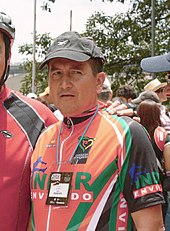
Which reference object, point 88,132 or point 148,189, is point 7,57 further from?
point 148,189

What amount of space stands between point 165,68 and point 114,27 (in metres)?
14.6

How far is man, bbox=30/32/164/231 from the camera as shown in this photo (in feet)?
7.07

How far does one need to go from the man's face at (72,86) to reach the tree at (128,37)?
48.1 ft

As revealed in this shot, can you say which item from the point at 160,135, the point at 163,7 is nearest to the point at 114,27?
the point at 163,7

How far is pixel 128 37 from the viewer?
17594mm

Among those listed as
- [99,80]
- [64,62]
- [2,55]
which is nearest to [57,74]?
[64,62]

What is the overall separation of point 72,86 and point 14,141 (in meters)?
0.44

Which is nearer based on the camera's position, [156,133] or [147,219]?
[147,219]

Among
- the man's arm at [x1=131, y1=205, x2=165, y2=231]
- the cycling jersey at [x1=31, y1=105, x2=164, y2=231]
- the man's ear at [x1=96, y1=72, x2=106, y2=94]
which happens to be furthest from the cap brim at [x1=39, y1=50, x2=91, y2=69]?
the man's arm at [x1=131, y1=205, x2=165, y2=231]

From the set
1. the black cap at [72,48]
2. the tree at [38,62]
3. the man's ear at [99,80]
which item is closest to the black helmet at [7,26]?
the black cap at [72,48]

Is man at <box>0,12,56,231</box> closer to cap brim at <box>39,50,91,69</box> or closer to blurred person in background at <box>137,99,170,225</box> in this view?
cap brim at <box>39,50,91,69</box>

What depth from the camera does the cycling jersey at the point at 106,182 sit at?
84.8 inches

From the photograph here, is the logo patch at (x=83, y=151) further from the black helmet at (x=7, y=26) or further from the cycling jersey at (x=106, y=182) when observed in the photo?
the black helmet at (x=7, y=26)

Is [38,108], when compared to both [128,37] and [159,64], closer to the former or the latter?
[159,64]
